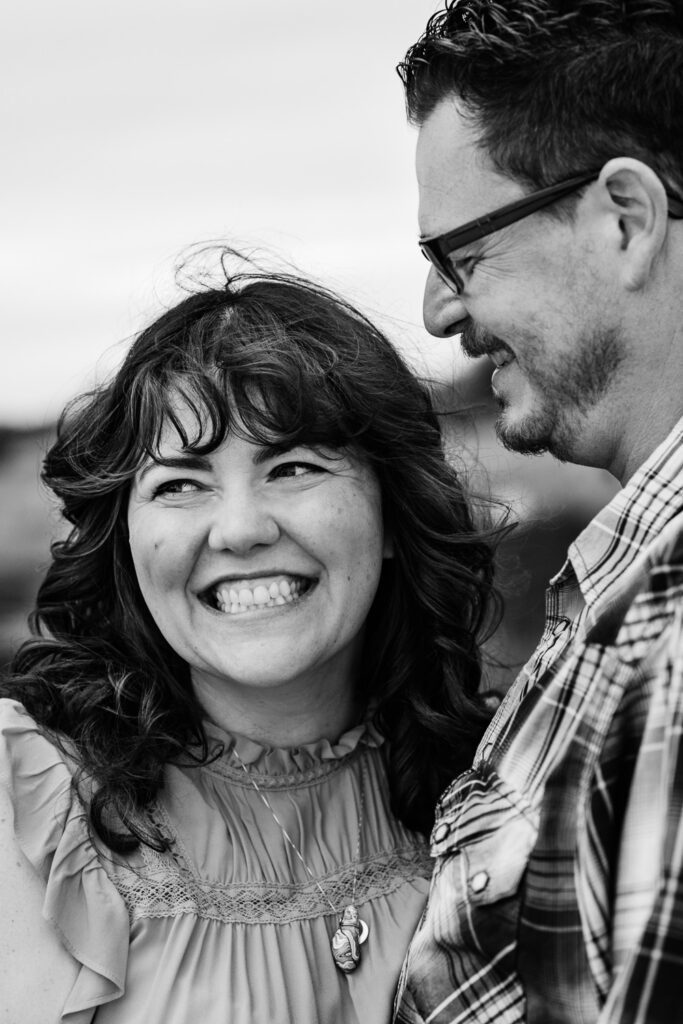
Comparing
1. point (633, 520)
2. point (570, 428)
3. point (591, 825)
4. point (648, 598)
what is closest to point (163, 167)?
point (570, 428)

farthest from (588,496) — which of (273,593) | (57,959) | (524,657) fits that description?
(57,959)

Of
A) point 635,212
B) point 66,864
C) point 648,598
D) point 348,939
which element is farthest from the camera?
point 348,939

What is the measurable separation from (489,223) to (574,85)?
0.73 ft

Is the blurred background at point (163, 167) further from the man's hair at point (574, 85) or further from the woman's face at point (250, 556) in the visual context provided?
the man's hair at point (574, 85)

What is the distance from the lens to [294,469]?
80.4 inches

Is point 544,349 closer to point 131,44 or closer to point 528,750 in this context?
point 528,750

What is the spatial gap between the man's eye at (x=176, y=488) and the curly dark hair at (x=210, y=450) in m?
0.06

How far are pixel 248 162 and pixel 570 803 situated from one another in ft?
6.63

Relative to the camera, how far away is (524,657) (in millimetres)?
3207

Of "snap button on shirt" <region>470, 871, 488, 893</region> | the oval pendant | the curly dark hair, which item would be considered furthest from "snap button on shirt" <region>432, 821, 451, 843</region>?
the curly dark hair

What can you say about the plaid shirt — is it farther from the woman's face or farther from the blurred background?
the blurred background

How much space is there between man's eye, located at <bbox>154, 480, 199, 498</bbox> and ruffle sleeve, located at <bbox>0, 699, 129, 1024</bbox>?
0.45 meters

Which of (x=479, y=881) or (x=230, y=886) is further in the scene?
(x=230, y=886)

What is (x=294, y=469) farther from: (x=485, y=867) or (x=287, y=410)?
(x=485, y=867)
